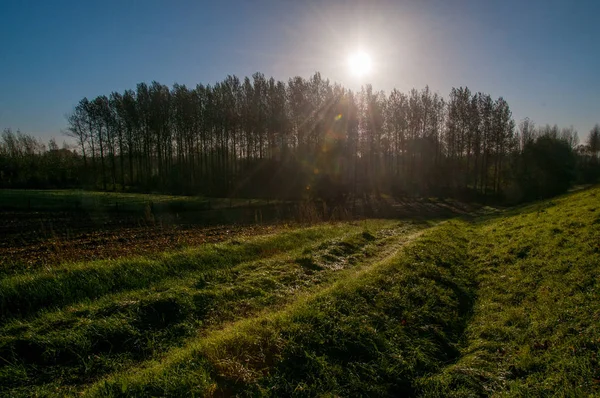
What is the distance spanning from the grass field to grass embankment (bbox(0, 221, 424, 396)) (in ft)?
0.12

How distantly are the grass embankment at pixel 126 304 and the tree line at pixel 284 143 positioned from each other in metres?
39.7

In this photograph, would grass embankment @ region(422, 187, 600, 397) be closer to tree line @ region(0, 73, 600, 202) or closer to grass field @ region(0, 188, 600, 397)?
grass field @ region(0, 188, 600, 397)

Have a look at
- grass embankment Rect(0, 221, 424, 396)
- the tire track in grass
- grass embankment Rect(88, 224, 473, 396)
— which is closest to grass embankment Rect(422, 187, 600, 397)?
grass embankment Rect(88, 224, 473, 396)

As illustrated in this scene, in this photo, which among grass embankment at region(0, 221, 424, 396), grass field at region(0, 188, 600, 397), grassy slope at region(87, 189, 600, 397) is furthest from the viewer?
grass embankment at region(0, 221, 424, 396)

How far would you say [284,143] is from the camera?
194 feet

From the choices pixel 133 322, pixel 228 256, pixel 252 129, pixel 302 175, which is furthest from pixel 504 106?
pixel 133 322

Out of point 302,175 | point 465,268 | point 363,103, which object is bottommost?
point 465,268

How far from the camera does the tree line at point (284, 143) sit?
5559 cm

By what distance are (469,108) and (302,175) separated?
33.2 metres

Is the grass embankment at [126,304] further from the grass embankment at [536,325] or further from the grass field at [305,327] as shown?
the grass embankment at [536,325]

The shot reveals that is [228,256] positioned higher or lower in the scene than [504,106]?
lower

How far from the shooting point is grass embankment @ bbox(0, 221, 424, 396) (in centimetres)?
575

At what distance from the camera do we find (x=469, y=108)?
59.2 m

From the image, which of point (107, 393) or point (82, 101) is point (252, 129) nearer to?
point (82, 101)
